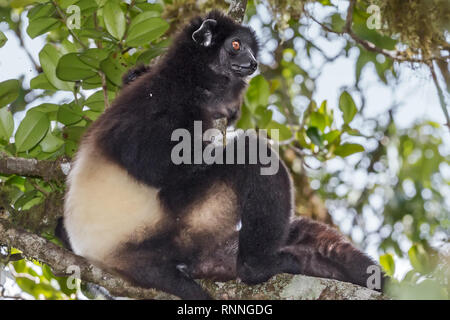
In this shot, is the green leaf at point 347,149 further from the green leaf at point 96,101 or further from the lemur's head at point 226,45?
the green leaf at point 96,101

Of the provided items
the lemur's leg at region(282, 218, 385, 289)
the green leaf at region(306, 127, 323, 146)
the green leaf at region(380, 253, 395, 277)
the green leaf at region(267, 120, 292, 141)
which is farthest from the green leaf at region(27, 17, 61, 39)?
the green leaf at region(380, 253, 395, 277)

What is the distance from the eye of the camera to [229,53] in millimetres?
3951

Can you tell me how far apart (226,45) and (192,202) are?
130cm

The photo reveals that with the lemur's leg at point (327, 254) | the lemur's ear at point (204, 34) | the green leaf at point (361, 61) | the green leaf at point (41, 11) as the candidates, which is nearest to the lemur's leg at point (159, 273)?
the lemur's leg at point (327, 254)

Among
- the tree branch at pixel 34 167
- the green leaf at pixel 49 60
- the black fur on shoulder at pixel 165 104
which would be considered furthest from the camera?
the green leaf at pixel 49 60

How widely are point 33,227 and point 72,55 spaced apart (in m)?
1.30

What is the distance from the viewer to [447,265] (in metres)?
2.84

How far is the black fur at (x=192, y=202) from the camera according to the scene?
3.21 m

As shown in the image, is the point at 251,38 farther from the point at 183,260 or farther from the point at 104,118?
the point at 183,260

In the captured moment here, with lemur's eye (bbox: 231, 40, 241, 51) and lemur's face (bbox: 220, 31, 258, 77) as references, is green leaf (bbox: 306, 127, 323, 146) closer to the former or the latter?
lemur's face (bbox: 220, 31, 258, 77)

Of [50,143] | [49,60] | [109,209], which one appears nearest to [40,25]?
[49,60]

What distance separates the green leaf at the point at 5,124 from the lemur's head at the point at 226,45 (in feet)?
5.01
